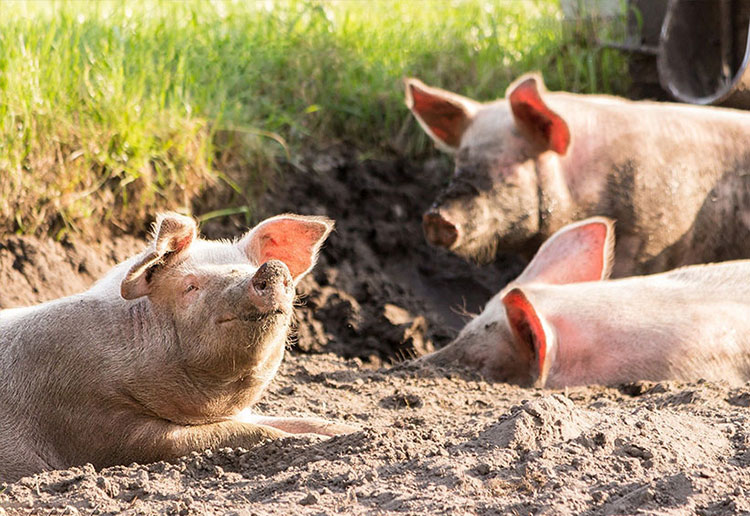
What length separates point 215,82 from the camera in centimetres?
647

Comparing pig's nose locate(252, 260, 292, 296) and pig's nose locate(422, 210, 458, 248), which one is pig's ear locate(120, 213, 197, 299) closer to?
pig's nose locate(252, 260, 292, 296)

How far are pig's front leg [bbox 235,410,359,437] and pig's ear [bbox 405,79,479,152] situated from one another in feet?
9.04

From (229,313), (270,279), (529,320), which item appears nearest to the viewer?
(270,279)

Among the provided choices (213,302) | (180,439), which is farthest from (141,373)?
(213,302)

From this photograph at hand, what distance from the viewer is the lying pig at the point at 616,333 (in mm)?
4652

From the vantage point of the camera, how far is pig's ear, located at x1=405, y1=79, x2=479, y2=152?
6262mm

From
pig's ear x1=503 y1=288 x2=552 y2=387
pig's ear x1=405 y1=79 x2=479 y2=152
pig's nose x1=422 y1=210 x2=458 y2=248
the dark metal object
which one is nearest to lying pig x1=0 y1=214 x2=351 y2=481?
pig's ear x1=503 y1=288 x2=552 y2=387

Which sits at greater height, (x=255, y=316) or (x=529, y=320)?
(x=255, y=316)

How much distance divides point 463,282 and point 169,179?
193 centimetres

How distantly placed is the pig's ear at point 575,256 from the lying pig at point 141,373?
6.41 ft

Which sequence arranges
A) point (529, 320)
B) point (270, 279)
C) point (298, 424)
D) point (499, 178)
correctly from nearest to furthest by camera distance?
point (270, 279) < point (298, 424) < point (529, 320) < point (499, 178)

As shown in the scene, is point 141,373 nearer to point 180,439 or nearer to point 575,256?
point 180,439

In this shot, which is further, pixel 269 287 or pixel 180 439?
pixel 180 439

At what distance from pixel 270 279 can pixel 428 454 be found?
630 millimetres
